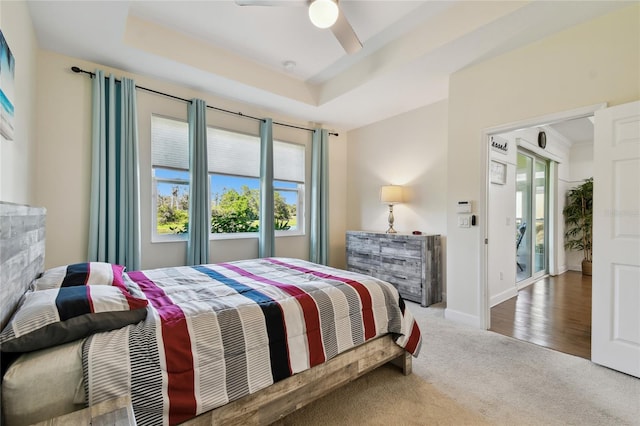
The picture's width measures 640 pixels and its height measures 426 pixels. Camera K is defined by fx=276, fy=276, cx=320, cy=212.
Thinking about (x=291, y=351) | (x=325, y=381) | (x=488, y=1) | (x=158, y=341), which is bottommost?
(x=325, y=381)

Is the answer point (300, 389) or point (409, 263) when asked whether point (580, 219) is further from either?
point (300, 389)

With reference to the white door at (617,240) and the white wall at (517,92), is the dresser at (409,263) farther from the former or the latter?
the white door at (617,240)

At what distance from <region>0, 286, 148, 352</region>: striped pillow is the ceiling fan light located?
229cm

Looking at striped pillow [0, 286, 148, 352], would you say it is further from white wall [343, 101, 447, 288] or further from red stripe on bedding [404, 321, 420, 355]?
white wall [343, 101, 447, 288]

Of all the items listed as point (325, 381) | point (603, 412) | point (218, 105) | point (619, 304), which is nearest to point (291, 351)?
point (325, 381)

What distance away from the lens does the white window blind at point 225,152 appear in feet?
11.3

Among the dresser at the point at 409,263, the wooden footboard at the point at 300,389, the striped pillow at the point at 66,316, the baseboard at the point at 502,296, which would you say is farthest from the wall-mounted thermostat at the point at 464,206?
the striped pillow at the point at 66,316

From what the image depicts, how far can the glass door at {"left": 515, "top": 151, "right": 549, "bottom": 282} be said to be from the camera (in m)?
4.84

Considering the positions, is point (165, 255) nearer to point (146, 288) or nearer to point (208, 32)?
point (146, 288)

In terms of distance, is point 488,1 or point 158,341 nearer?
point 158,341

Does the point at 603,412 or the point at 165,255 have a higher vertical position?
the point at 165,255

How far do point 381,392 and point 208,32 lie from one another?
3.68 m

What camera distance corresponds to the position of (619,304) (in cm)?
213

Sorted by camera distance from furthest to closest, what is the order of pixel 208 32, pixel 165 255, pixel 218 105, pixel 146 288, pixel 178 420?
pixel 218 105 → pixel 165 255 → pixel 208 32 → pixel 146 288 → pixel 178 420
